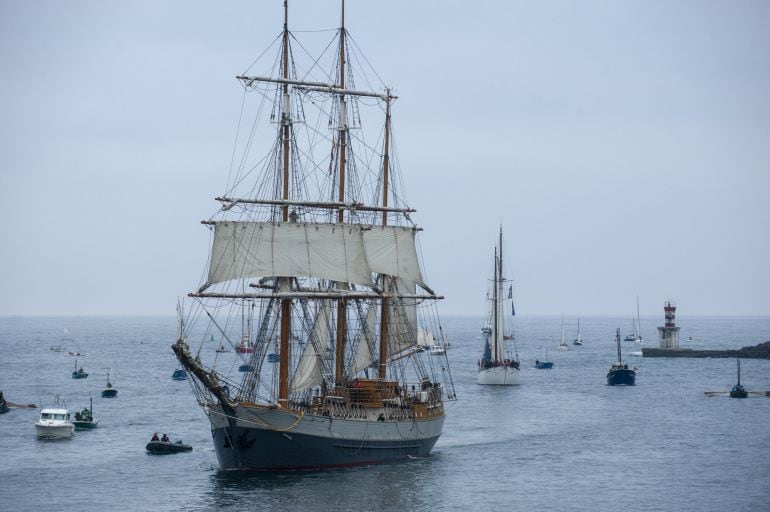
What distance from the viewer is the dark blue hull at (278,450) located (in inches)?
2613

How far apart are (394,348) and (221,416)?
1936 cm

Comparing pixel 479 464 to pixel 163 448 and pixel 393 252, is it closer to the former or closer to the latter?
pixel 393 252

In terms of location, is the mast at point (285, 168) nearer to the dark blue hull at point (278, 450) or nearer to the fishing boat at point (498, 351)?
the dark blue hull at point (278, 450)

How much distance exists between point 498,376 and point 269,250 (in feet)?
212

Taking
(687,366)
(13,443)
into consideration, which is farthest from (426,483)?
(687,366)

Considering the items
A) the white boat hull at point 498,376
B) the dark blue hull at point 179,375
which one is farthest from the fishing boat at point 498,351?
the dark blue hull at point 179,375

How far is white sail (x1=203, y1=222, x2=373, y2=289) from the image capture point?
7250cm

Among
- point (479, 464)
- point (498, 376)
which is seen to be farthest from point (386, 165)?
point (498, 376)

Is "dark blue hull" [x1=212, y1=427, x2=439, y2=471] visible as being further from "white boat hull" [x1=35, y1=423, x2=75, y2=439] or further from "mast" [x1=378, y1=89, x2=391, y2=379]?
"white boat hull" [x1=35, y1=423, x2=75, y2=439]

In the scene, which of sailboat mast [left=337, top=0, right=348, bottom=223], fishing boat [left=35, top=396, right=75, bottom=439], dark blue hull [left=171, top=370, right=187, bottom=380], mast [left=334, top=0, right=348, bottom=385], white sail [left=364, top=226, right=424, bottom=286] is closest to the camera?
mast [left=334, top=0, right=348, bottom=385]

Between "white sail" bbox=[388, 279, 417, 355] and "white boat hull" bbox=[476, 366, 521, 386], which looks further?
"white boat hull" bbox=[476, 366, 521, 386]

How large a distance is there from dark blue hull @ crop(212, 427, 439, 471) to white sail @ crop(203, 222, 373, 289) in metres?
10.9

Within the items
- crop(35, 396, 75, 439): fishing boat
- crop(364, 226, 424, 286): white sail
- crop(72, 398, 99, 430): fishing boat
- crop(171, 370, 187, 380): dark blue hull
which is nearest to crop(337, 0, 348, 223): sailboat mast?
crop(364, 226, 424, 286): white sail

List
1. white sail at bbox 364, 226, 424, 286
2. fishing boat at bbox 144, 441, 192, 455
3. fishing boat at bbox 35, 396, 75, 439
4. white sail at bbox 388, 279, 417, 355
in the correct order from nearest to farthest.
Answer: fishing boat at bbox 144, 441, 192, 455 < white sail at bbox 364, 226, 424, 286 < white sail at bbox 388, 279, 417, 355 < fishing boat at bbox 35, 396, 75, 439
